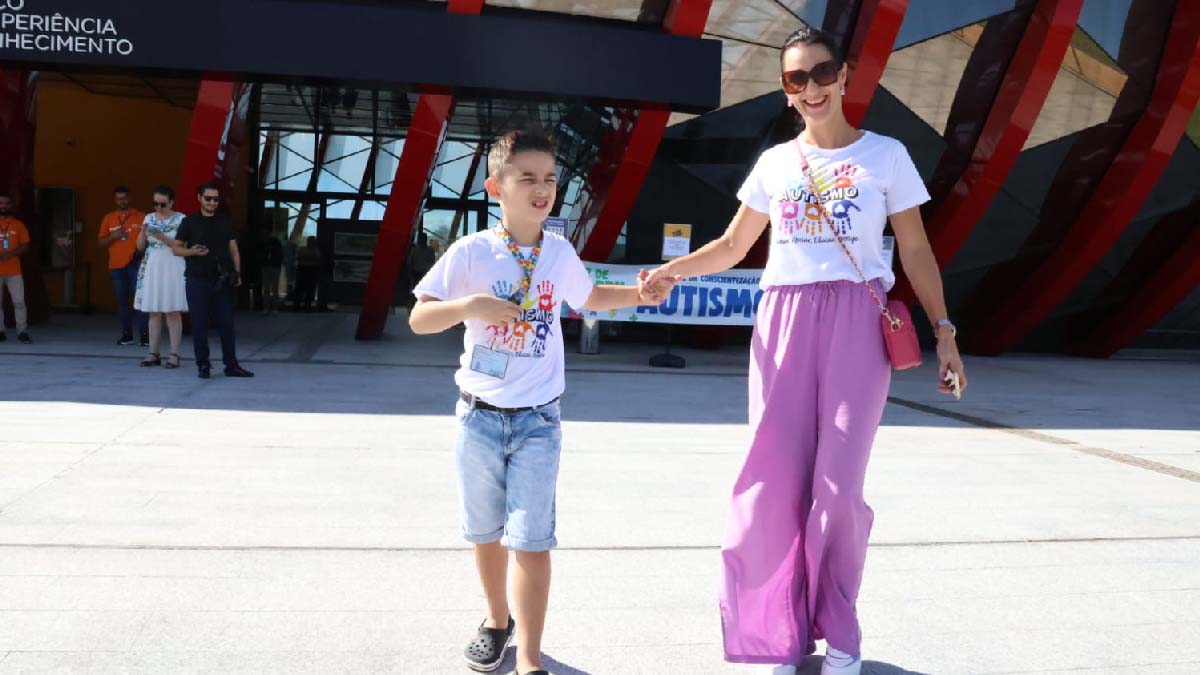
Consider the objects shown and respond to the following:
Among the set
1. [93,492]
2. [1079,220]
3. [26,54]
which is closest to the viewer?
[93,492]

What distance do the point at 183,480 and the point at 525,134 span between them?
3343mm

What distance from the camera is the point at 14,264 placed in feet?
40.2

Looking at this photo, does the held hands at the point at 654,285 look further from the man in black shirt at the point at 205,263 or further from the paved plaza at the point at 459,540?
the man in black shirt at the point at 205,263

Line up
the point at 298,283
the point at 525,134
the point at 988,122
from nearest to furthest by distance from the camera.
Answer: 1. the point at 525,134
2. the point at 988,122
3. the point at 298,283

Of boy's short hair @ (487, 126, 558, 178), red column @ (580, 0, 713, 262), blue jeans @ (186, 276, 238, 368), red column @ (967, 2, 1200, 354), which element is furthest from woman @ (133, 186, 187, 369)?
red column @ (967, 2, 1200, 354)

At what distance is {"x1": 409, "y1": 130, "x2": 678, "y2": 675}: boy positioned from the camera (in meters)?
2.99

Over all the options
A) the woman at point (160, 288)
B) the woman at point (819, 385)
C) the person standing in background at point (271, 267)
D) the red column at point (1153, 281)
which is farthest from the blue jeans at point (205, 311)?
the red column at point (1153, 281)

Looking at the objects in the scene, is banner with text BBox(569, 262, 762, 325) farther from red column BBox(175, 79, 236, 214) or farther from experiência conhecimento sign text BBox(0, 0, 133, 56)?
experiência conhecimento sign text BBox(0, 0, 133, 56)

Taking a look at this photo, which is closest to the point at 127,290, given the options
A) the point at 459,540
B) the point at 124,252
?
the point at 124,252

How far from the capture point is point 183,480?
5.42 meters

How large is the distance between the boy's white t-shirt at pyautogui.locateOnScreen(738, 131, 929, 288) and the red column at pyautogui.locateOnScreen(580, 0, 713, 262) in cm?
991

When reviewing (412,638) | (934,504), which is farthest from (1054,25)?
(412,638)

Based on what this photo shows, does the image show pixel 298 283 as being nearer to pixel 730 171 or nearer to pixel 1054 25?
pixel 730 171

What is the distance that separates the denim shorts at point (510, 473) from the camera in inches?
118
